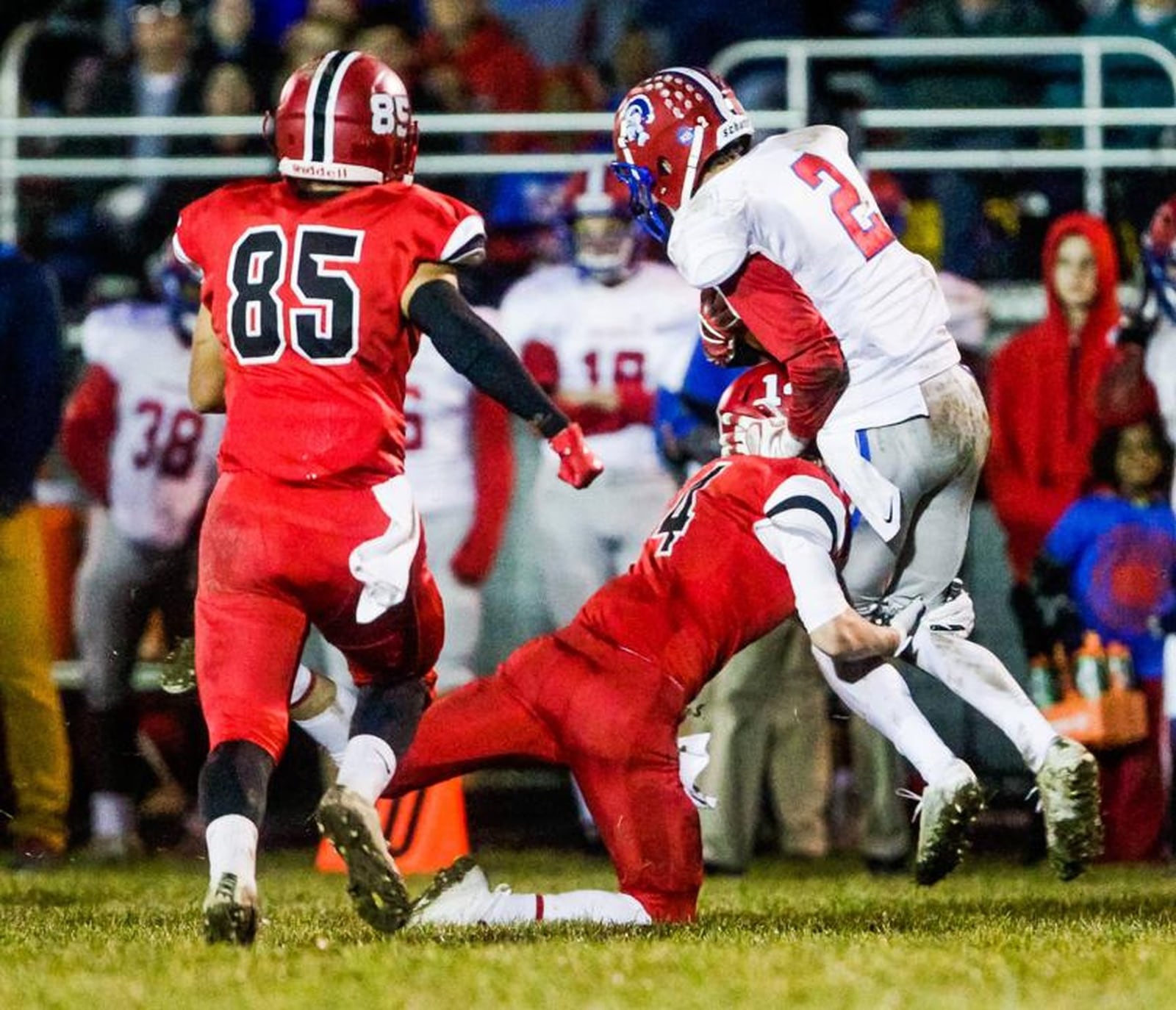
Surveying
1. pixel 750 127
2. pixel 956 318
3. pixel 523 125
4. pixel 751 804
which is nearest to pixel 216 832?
pixel 750 127

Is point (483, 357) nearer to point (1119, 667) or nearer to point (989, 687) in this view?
point (989, 687)

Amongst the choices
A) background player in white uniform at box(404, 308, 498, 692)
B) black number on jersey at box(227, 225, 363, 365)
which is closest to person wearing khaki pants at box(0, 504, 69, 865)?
background player in white uniform at box(404, 308, 498, 692)

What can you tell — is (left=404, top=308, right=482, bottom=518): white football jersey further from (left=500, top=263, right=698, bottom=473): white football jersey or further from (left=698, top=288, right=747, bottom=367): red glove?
(left=698, top=288, right=747, bottom=367): red glove

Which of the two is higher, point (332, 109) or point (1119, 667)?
point (332, 109)

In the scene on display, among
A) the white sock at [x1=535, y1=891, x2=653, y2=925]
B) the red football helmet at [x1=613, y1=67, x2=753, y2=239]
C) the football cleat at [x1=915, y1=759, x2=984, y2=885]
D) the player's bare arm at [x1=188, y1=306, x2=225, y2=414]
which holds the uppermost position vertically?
the red football helmet at [x1=613, y1=67, x2=753, y2=239]

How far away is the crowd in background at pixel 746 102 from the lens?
9125 mm

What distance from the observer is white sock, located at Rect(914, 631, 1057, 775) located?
596cm

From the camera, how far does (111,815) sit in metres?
9.08

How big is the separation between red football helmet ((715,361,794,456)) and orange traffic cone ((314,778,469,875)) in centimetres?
209

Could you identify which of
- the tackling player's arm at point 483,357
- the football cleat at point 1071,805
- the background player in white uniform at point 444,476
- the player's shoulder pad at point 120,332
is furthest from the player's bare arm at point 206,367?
the player's shoulder pad at point 120,332

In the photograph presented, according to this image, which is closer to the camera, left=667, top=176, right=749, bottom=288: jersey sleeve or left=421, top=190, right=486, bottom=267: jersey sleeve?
left=421, top=190, right=486, bottom=267: jersey sleeve

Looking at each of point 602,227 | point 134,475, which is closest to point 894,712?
point 602,227

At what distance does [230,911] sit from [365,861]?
291 mm

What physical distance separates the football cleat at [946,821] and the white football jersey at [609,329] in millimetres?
3368
